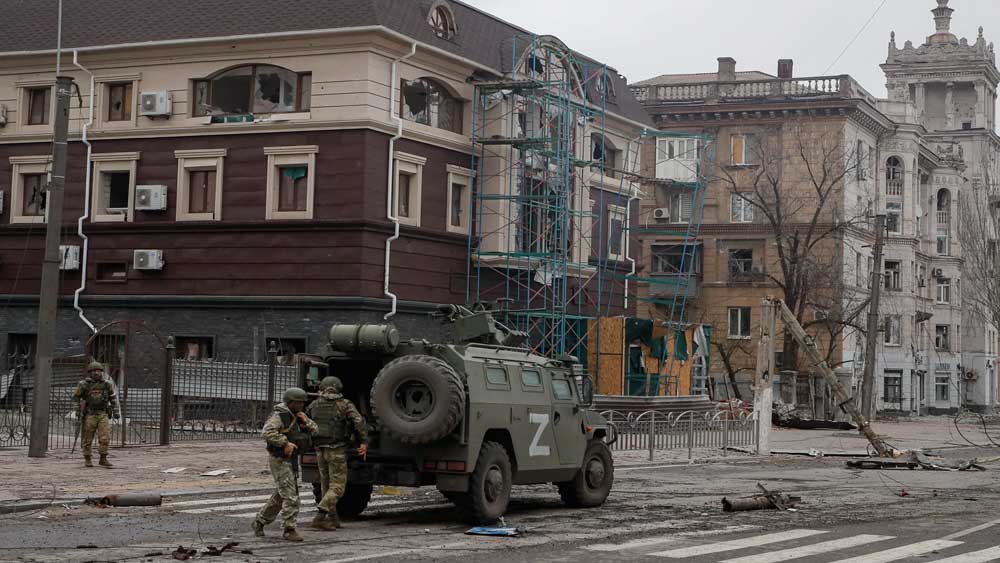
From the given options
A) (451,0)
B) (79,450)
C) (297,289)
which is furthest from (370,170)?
(79,450)

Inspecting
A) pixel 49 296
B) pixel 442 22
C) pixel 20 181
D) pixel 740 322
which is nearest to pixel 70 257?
pixel 20 181

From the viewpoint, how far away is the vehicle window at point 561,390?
17.4m

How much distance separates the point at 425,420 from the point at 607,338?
27.1 metres

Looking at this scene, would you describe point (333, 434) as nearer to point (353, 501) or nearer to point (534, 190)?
point (353, 501)

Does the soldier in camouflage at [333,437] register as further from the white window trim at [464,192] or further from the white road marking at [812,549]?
the white window trim at [464,192]

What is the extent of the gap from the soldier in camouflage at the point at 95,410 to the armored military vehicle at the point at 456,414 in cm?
682

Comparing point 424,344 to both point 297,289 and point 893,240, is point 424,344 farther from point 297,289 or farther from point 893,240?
point 893,240

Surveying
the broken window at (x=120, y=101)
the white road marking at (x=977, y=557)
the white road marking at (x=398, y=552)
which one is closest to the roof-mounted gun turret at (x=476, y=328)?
the white road marking at (x=398, y=552)

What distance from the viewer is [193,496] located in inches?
725

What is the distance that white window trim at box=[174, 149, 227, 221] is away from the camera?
38.2 meters

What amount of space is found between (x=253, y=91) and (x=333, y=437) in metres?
24.9

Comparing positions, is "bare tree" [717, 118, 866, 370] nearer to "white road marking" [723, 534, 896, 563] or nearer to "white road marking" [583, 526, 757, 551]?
"white road marking" [583, 526, 757, 551]

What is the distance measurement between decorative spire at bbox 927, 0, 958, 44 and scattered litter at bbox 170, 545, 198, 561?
91093 millimetres

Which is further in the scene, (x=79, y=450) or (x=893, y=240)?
(x=893, y=240)
